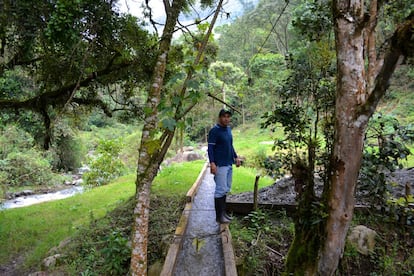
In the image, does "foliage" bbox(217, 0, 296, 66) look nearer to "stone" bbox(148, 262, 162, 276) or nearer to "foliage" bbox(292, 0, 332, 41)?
"foliage" bbox(292, 0, 332, 41)

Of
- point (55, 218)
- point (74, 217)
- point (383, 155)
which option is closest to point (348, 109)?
point (383, 155)

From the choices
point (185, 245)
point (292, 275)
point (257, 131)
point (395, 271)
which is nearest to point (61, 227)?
point (185, 245)

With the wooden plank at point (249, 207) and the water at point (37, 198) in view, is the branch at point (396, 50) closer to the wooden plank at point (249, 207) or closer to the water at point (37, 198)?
the wooden plank at point (249, 207)

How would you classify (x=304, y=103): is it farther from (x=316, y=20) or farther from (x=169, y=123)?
(x=169, y=123)

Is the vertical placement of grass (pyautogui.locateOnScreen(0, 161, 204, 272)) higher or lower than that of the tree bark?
lower

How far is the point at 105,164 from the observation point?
1631cm

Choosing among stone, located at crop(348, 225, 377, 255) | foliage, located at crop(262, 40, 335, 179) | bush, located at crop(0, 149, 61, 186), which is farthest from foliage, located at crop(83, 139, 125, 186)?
stone, located at crop(348, 225, 377, 255)

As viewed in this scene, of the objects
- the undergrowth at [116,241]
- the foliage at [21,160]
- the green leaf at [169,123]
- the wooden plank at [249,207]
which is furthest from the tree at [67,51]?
the foliage at [21,160]

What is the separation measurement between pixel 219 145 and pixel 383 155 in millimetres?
2274

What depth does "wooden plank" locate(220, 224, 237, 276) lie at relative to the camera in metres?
3.74

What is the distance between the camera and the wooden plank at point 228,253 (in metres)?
3.74

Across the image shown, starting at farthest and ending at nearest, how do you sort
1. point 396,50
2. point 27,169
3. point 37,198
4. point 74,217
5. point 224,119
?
1. point 27,169
2. point 37,198
3. point 74,217
4. point 224,119
5. point 396,50

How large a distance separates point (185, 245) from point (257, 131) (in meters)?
25.8

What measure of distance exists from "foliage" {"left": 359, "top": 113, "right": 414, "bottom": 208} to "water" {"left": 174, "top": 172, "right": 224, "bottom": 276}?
231 cm
